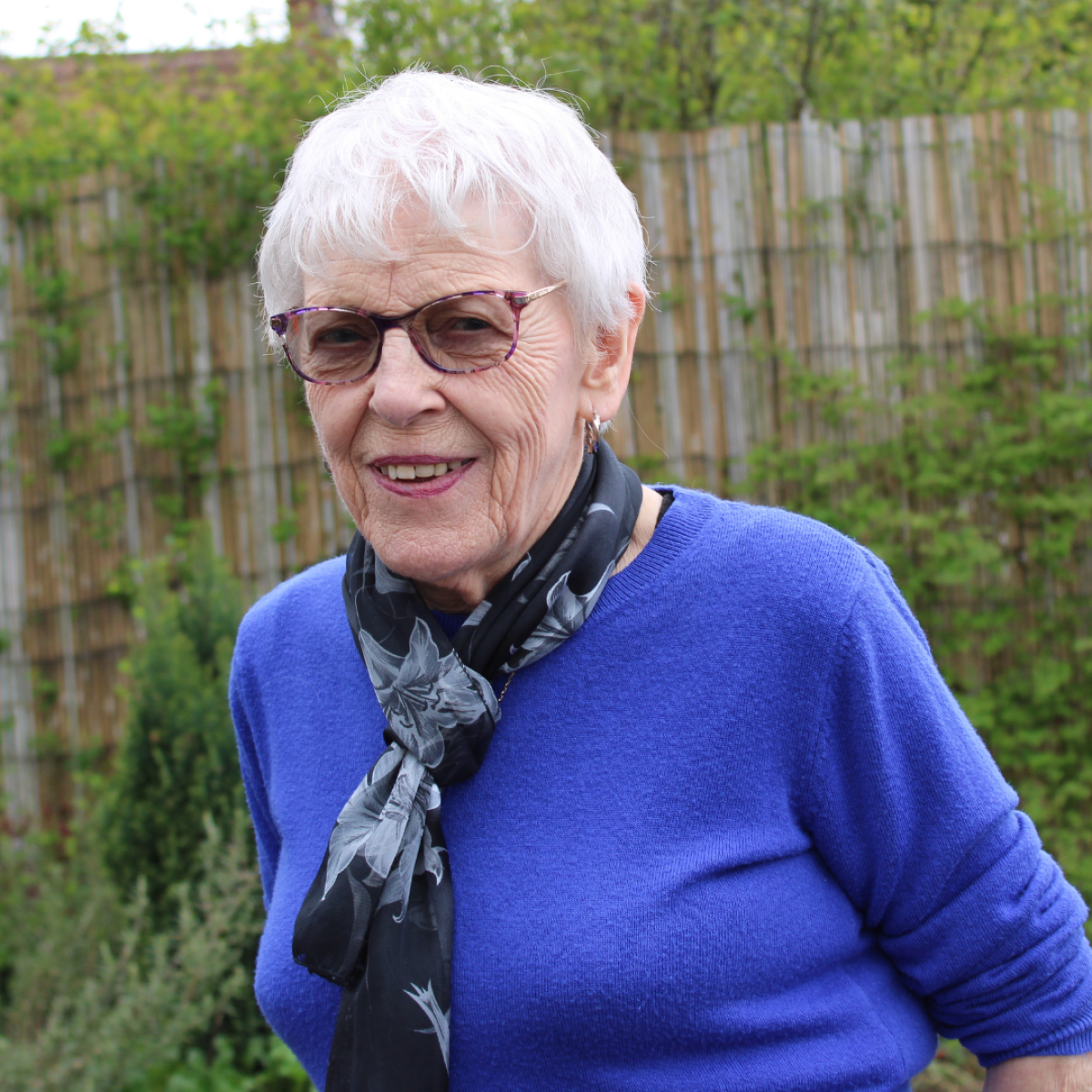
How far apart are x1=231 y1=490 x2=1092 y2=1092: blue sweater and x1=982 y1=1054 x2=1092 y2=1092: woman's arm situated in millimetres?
15

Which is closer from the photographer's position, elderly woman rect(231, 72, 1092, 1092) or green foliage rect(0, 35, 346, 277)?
elderly woman rect(231, 72, 1092, 1092)

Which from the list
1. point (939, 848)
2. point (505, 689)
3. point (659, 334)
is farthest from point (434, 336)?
point (659, 334)

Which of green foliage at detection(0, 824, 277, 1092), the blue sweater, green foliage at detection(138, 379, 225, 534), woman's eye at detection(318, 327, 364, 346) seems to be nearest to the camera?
the blue sweater

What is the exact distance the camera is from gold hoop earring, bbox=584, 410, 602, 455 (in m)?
1.54

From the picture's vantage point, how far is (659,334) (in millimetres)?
4332

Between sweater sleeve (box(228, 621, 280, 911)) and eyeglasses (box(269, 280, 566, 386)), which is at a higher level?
eyeglasses (box(269, 280, 566, 386))

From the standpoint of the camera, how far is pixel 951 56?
4973mm

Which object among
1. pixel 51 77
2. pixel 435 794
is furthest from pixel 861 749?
pixel 51 77

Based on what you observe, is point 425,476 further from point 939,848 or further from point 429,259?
point 939,848

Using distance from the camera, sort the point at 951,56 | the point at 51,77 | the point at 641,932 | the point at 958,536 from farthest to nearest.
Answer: the point at 51,77, the point at 951,56, the point at 958,536, the point at 641,932

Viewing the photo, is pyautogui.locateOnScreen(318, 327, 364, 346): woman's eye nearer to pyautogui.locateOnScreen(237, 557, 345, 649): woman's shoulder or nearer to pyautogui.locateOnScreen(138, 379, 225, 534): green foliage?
pyautogui.locateOnScreen(237, 557, 345, 649): woman's shoulder

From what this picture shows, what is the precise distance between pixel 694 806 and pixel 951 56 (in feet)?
15.9

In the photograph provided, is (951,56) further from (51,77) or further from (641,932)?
(641,932)

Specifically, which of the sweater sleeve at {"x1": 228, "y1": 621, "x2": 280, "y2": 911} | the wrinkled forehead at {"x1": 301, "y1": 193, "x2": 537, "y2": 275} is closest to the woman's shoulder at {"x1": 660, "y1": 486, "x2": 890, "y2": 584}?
the wrinkled forehead at {"x1": 301, "y1": 193, "x2": 537, "y2": 275}
